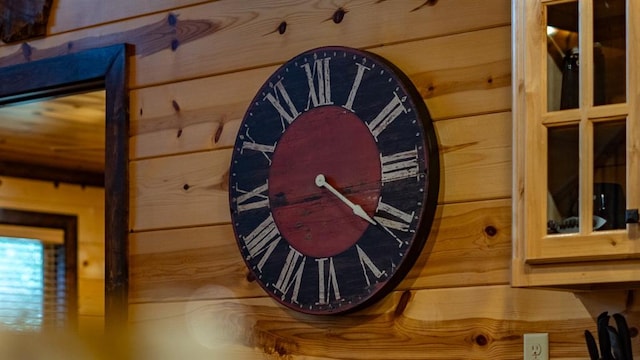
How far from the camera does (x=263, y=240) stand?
2.65m

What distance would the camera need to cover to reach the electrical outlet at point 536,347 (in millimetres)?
2225

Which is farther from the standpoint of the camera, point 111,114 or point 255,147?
point 111,114

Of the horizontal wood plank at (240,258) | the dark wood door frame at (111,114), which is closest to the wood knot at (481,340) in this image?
the horizontal wood plank at (240,258)

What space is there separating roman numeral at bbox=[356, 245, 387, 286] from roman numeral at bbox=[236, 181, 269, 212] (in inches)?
12.6

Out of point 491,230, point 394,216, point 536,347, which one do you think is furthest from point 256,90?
point 536,347

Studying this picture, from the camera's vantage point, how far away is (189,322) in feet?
9.17

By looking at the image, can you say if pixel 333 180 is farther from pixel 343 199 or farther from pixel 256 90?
pixel 256 90

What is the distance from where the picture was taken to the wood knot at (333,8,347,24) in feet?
8.59

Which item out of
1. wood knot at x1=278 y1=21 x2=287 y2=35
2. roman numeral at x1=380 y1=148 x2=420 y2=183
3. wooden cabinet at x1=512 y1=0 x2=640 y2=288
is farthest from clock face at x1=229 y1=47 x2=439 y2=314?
wooden cabinet at x1=512 y1=0 x2=640 y2=288

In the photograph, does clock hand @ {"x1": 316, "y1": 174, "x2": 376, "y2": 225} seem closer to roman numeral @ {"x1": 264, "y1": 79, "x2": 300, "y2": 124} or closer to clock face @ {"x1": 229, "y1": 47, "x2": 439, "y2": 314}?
clock face @ {"x1": 229, "y1": 47, "x2": 439, "y2": 314}

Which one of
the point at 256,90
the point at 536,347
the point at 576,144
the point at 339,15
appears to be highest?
the point at 339,15

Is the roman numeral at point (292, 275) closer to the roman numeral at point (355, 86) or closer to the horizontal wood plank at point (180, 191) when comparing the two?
the horizontal wood plank at point (180, 191)

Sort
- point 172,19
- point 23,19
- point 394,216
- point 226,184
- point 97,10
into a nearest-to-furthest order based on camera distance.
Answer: point 394,216 < point 226,184 < point 172,19 < point 97,10 < point 23,19

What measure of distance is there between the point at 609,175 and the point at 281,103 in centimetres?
101
